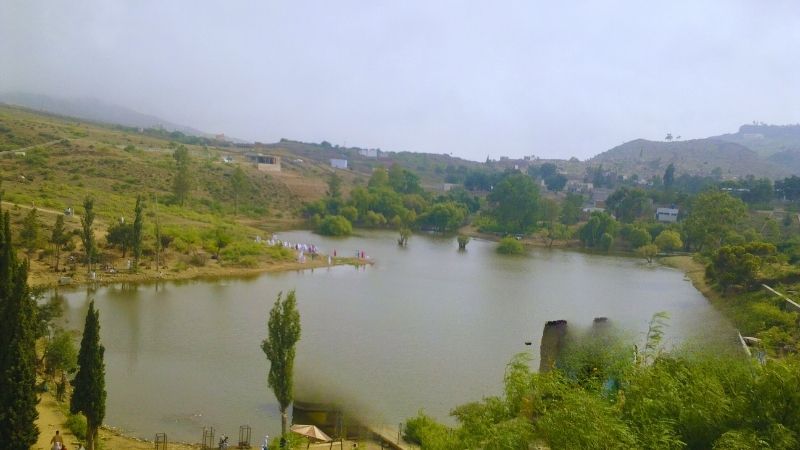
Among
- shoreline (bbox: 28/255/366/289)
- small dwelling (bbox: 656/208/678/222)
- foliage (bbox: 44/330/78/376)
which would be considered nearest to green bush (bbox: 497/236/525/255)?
shoreline (bbox: 28/255/366/289)

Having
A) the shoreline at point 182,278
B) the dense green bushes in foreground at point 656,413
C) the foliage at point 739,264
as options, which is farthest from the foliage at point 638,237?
the dense green bushes in foreground at point 656,413

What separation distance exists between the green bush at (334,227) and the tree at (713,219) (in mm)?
33396

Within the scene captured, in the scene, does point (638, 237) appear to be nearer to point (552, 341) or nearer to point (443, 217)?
point (443, 217)

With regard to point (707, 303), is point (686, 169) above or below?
above

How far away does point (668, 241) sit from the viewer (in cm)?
6134

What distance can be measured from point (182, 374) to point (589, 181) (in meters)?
114

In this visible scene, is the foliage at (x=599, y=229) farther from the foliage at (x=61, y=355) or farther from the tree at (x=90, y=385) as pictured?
the tree at (x=90, y=385)

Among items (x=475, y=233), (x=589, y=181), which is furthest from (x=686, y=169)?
(x=475, y=233)

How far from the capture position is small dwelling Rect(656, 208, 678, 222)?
242ft

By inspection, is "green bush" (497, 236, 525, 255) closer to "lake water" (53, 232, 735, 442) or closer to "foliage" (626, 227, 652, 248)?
"lake water" (53, 232, 735, 442)

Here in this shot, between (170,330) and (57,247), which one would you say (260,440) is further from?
(57,247)

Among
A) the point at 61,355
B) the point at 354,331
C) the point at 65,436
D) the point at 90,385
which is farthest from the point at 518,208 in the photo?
the point at 90,385

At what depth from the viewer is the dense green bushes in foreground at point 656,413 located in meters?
8.29

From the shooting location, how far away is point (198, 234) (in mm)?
40688
